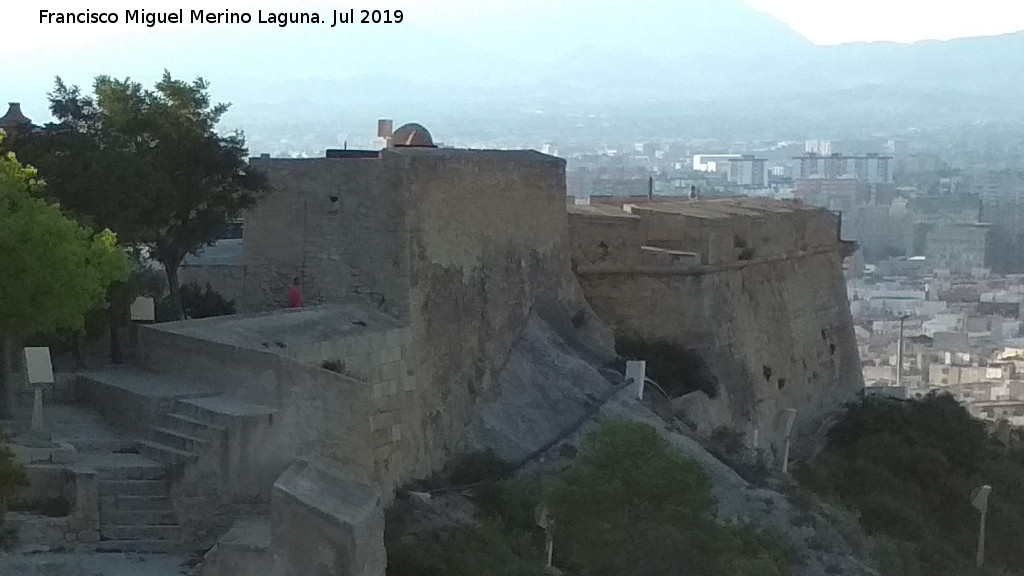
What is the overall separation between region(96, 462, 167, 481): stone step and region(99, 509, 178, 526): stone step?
308 millimetres

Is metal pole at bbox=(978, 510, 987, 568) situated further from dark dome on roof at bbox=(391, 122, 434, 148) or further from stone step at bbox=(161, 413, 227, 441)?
stone step at bbox=(161, 413, 227, 441)

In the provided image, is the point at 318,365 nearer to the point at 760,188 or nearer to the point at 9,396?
the point at 9,396

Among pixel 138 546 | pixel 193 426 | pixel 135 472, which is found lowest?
pixel 138 546

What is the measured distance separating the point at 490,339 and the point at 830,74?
14464cm

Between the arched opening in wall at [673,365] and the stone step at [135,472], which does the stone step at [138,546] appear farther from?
the arched opening in wall at [673,365]

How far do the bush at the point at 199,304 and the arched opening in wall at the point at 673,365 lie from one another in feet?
21.4

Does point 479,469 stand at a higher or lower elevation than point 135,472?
lower

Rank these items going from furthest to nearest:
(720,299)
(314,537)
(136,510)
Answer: (720,299)
(136,510)
(314,537)

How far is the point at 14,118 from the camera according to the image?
15.9m

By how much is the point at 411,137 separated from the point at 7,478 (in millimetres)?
10440

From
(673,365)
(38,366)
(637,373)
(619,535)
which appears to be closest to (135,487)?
(38,366)

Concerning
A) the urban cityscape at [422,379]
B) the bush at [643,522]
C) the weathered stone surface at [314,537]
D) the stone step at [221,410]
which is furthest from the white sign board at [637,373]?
the weathered stone surface at [314,537]

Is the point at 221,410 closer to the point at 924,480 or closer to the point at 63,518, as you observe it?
the point at 63,518

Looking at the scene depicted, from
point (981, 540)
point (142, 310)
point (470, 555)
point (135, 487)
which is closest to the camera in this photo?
point (135, 487)
